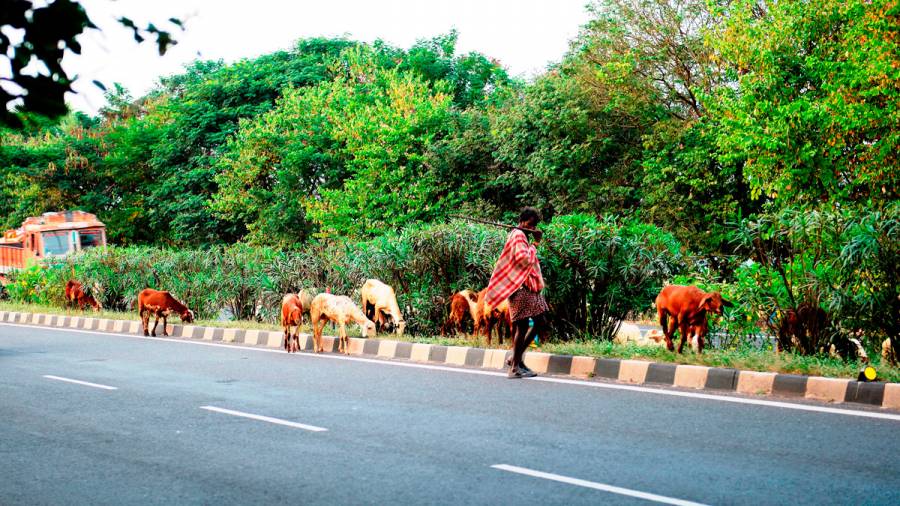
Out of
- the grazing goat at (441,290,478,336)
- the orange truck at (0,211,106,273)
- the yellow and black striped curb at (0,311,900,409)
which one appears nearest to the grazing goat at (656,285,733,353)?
the yellow and black striped curb at (0,311,900,409)

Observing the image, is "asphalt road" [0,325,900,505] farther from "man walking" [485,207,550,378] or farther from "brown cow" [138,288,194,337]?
"brown cow" [138,288,194,337]

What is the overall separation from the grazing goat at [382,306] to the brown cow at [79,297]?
38.4 ft

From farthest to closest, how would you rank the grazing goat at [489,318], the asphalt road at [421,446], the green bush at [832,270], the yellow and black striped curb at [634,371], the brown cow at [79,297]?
the brown cow at [79,297] → the grazing goat at [489,318] → the green bush at [832,270] → the yellow and black striped curb at [634,371] → the asphalt road at [421,446]

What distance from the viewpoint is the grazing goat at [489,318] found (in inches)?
512

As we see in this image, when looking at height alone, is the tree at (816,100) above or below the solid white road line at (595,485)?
above

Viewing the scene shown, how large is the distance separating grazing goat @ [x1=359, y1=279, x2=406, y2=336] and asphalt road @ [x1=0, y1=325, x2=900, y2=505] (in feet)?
12.1

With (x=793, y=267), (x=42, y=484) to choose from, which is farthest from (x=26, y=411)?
(x=793, y=267)

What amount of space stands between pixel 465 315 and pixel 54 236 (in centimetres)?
2393

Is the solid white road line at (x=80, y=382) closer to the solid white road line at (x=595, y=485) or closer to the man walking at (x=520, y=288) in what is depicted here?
the man walking at (x=520, y=288)

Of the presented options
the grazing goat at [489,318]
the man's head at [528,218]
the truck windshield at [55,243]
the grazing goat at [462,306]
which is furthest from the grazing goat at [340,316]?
the truck windshield at [55,243]

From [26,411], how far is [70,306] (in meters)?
18.1

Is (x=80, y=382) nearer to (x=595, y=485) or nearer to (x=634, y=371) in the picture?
(x=634, y=371)

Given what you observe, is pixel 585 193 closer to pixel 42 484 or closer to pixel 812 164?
pixel 812 164

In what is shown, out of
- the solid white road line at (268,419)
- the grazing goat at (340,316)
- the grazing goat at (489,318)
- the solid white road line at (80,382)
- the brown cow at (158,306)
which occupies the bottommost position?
the solid white road line at (80,382)
